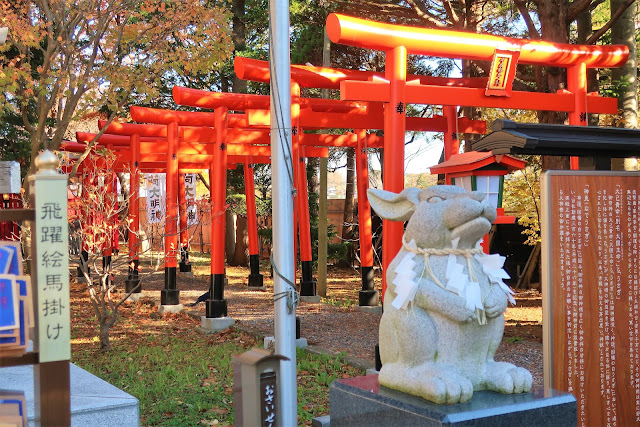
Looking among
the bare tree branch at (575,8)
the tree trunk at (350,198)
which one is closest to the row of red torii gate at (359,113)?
the bare tree branch at (575,8)

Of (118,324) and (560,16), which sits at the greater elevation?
(560,16)

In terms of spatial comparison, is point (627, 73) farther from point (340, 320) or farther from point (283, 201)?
point (283, 201)

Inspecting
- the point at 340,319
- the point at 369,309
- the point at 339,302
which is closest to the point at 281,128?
the point at 340,319

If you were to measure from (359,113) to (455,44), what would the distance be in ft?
9.78

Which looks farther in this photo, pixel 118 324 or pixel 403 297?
pixel 118 324

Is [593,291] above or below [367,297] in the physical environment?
above

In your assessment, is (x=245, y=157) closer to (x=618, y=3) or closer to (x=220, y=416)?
(x=618, y=3)

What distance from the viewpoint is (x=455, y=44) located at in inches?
316

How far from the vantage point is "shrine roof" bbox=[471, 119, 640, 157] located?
5102 millimetres

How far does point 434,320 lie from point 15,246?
2562mm

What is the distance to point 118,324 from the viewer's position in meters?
11.5

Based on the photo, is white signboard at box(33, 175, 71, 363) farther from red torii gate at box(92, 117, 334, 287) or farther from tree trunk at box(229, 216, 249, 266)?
tree trunk at box(229, 216, 249, 266)

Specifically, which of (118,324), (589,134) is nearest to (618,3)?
(589,134)

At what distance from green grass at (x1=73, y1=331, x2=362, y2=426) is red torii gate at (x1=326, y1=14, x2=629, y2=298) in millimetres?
1613
